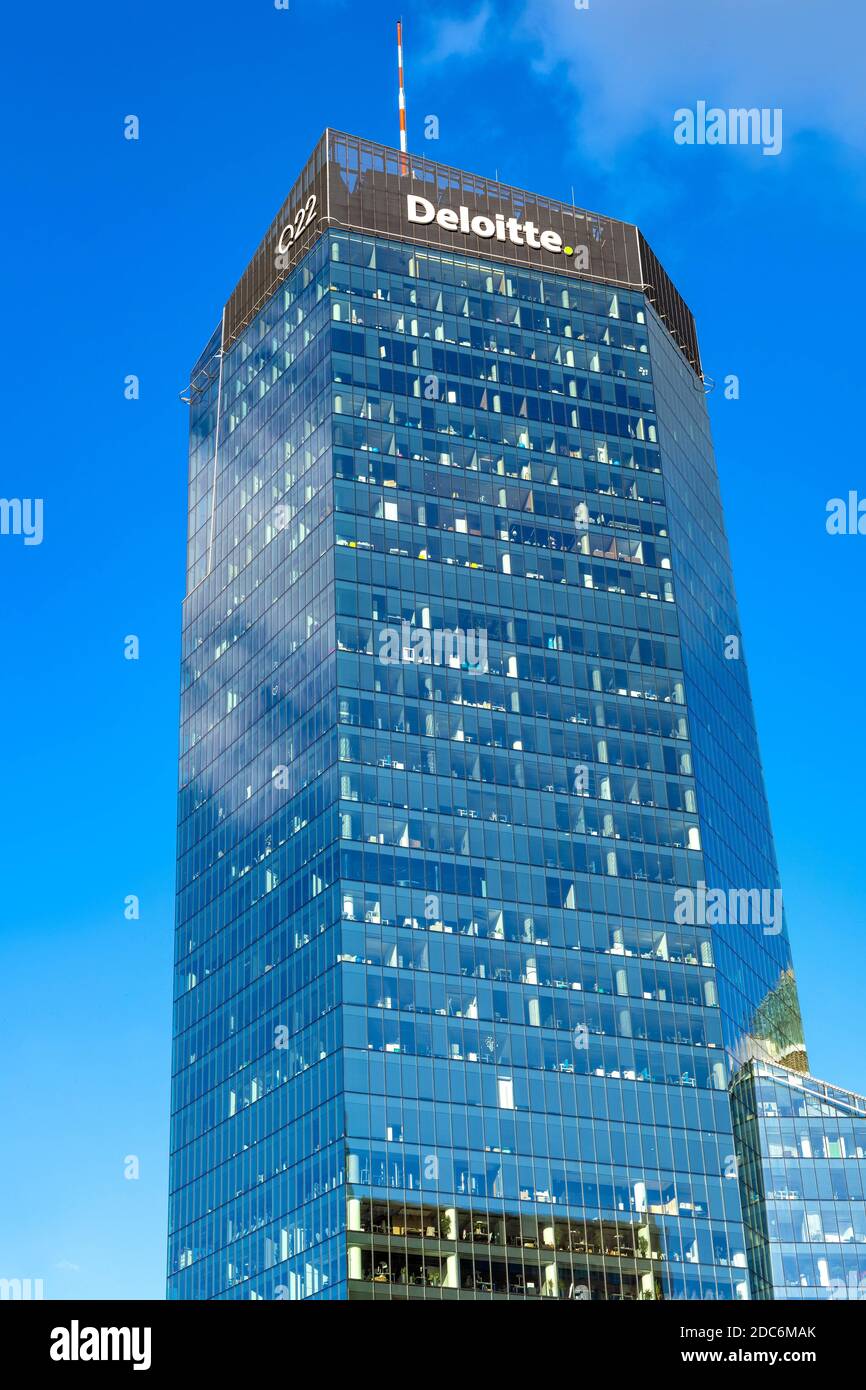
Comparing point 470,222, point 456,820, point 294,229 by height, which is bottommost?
point 456,820

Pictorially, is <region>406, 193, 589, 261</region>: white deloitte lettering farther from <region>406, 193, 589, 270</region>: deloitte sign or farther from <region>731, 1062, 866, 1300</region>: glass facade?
<region>731, 1062, 866, 1300</region>: glass facade

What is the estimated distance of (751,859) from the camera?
193250 mm

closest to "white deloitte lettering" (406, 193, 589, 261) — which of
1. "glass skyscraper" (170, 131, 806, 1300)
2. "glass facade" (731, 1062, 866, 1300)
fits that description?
"glass skyscraper" (170, 131, 806, 1300)

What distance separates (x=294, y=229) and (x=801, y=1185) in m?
106

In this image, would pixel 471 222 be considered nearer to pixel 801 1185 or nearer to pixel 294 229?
pixel 294 229

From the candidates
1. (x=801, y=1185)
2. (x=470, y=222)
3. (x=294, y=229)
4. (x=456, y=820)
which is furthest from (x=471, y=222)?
(x=801, y=1185)

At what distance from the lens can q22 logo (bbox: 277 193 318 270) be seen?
7603 inches

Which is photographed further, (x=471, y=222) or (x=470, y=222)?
(x=471, y=222)

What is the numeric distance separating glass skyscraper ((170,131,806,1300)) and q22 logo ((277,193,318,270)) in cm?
49

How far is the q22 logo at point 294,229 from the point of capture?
193125 mm

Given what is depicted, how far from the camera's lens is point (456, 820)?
166125 mm

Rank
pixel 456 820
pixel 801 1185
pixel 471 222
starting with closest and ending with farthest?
pixel 801 1185 < pixel 456 820 < pixel 471 222

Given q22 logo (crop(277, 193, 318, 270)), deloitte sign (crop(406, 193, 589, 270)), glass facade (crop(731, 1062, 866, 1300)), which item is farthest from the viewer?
deloitte sign (crop(406, 193, 589, 270))

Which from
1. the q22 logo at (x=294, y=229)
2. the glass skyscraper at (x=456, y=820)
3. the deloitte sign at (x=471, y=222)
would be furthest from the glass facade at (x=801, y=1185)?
the q22 logo at (x=294, y=229)
